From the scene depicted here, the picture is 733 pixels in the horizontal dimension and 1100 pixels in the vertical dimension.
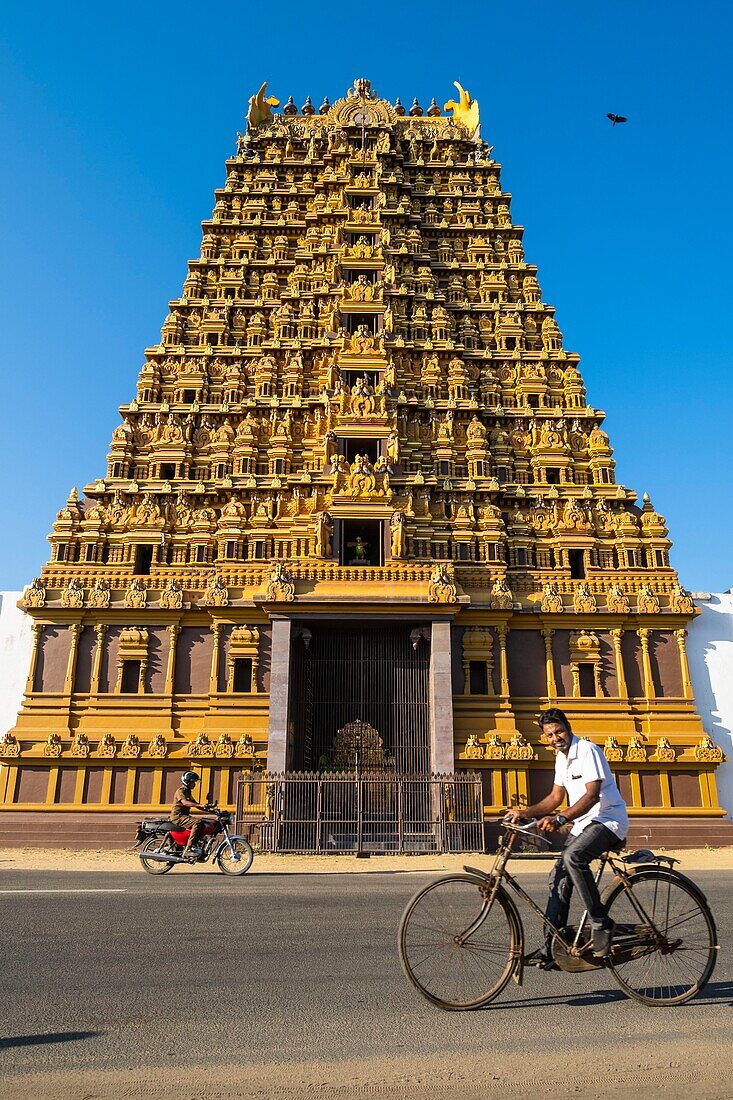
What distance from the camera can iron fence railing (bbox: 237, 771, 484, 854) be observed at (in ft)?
67.7

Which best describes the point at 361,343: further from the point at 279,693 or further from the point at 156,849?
the point at 156,849

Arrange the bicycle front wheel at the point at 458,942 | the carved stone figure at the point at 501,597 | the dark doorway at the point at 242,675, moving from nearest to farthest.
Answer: the bicycle front wheel at the point at 458,942 < the dark doorway at the point at 242,675 < the carved stone figure at the point at 501,597

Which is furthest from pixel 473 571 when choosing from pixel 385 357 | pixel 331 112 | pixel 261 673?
pixel 331 112

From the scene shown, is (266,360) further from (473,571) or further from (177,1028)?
(177,1028)

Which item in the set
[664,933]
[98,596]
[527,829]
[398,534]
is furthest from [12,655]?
[664,933]

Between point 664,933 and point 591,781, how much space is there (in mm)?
1257

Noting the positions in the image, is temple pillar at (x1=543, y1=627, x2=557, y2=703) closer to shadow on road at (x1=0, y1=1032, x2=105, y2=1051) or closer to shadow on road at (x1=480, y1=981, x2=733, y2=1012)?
shadow on road at (x1=480, y1=981, x2=733, y2=1012)

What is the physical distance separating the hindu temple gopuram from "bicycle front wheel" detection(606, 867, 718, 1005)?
54.3ft

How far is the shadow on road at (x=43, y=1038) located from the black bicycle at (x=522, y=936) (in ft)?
7.35

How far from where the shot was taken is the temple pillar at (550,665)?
27094 millimetres

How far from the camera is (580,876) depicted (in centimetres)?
577

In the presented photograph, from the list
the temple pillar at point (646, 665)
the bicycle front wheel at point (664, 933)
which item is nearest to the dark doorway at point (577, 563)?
the temple pillar at point (646, 665)

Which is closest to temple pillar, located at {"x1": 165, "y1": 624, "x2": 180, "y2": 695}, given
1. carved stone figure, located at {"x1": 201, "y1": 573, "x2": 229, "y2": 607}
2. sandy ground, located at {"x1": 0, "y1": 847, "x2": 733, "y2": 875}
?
carved stone figure, located at {"x1": 201, "y1": 573, "x2": 229, "y2": 607}

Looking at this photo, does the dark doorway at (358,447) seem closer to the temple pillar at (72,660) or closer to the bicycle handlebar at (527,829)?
the temple pillar at (72,660)
